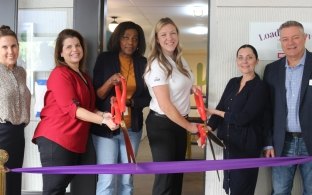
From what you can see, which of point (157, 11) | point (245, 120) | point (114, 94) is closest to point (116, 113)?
point (114, 94)

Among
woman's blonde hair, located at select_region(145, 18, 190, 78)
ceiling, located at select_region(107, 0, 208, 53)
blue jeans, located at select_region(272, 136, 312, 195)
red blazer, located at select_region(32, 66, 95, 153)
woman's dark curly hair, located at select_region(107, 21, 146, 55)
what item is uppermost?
ceiling, located at select_region(107, 0, 208, 53)

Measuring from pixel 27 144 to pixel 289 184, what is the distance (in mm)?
2097

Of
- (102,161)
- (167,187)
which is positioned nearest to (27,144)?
(102,161)

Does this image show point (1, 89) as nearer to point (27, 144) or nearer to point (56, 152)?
point (56, 152)

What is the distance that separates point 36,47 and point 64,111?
106 cm

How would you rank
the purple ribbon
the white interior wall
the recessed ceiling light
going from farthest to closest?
the recessed ceiling light < the white interior wall < the purple ribbon

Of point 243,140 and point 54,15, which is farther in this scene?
point 54,15

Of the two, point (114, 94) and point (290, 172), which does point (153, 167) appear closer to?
point (114, 94)

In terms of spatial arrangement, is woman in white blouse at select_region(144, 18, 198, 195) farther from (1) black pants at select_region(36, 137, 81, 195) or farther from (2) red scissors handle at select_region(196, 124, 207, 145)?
(1) black pants at select_region(36, 137, 81, 195)

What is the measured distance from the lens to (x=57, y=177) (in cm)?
226

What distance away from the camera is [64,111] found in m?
2.24

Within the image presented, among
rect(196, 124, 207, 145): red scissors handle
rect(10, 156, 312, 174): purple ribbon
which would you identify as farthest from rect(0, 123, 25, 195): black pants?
rect(196, 124, 207, 145): red scissors handle

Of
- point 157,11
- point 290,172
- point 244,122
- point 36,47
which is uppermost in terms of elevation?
point 157,11

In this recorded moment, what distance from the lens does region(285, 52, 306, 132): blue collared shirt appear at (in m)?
2.53
